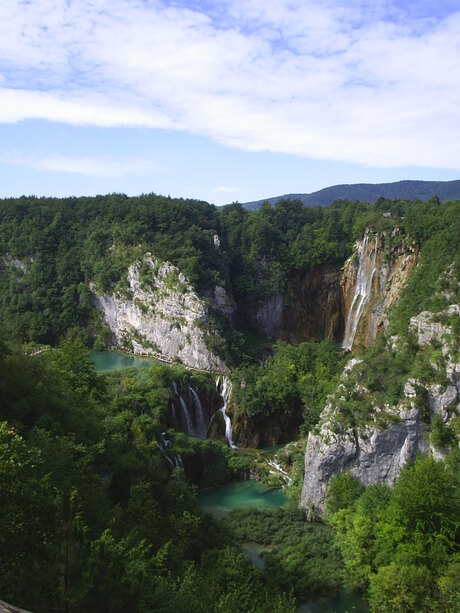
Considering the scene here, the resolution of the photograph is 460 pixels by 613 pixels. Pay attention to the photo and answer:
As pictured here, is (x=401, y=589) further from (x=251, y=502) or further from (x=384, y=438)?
(x=251, y=502)

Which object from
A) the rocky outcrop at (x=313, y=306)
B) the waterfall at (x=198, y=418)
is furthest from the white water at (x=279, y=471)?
the rocky outcrop at (x=313, y=306)

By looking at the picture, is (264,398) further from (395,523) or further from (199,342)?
(395,523)

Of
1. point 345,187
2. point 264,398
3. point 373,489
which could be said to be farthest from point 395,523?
point 345,187

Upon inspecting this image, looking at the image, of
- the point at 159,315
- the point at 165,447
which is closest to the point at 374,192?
the point at 159,315

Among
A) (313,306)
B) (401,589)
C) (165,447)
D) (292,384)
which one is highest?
(313,306)

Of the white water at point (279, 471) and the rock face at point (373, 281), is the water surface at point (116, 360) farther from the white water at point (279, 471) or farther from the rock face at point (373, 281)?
the rock face at point (373, 281)

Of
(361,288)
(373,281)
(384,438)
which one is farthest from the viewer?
(361,288)
